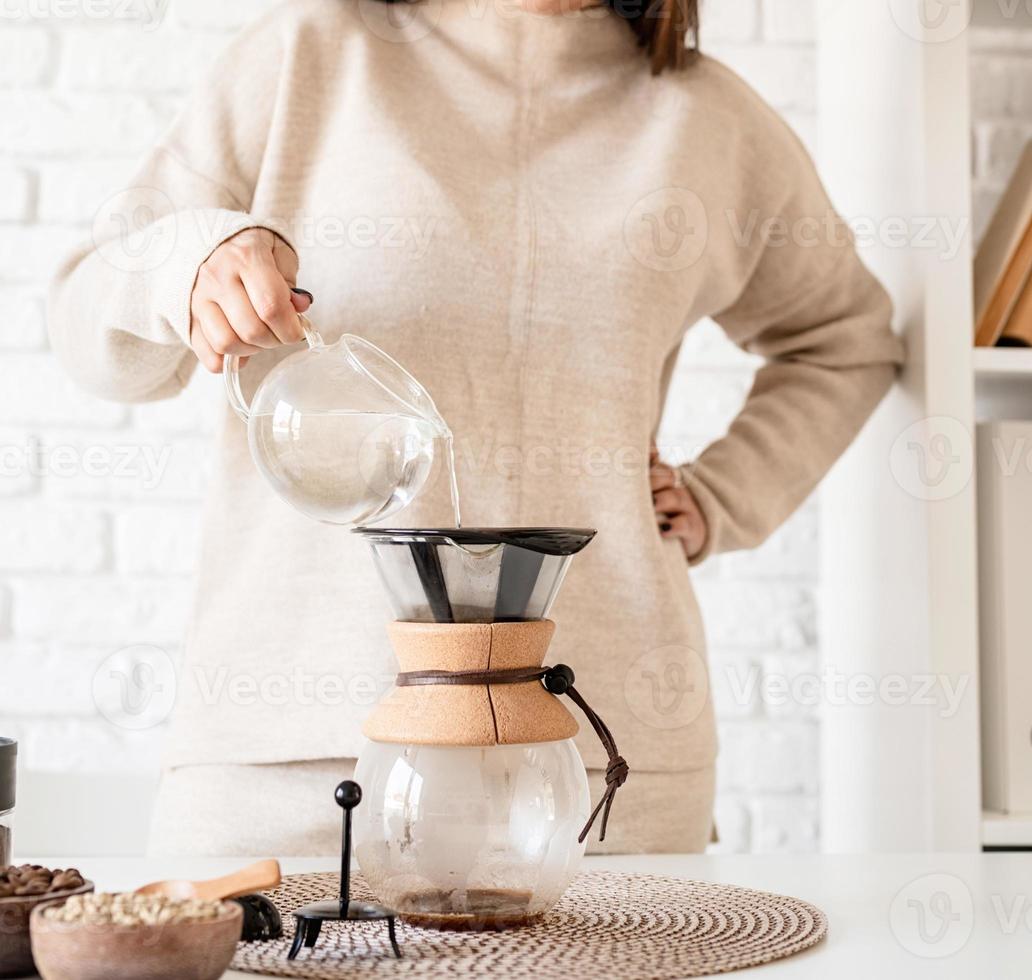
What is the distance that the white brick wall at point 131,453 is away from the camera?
140cm

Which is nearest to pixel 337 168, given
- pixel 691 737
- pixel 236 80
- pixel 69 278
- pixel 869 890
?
pixel 236 80

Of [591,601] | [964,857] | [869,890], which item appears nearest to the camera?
[869,890]

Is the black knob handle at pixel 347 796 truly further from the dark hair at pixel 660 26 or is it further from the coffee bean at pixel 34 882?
the dark hair at pixel 660 26

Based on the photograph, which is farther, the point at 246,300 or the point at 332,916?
the point at 246,300

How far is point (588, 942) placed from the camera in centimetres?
56

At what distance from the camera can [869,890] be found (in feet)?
2.28

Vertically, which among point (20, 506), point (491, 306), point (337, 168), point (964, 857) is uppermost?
point (337, 168)

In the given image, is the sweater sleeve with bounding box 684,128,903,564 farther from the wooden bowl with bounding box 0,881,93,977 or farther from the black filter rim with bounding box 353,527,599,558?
the wooden bowl with bounding box 0,881,93,977

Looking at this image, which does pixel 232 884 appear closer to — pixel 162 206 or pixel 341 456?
pixel 341 456

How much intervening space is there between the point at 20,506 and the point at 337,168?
642 millimetres

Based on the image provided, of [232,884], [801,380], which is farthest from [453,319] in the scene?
[232,884]

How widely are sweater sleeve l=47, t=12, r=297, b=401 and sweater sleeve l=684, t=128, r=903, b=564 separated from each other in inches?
17.0

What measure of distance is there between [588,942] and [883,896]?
0.66ft

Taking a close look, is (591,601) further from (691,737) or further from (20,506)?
(20,506)
